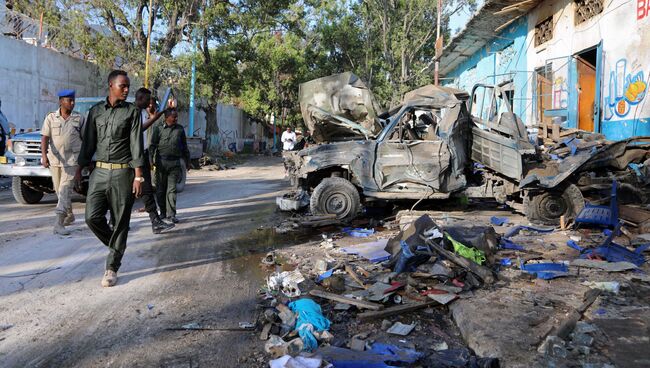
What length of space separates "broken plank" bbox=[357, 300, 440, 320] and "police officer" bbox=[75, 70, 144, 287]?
93.4 inches

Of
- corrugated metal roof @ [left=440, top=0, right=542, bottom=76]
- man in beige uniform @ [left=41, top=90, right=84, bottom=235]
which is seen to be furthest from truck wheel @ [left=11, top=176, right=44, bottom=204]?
corrugated metal roof @ [left=440, top=0, right=542, bottom=76]

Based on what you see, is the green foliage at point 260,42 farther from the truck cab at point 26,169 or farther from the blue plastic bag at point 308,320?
the blue plastic bag at point 308,320

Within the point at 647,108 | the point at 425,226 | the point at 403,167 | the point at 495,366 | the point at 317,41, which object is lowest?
the point at 495,366

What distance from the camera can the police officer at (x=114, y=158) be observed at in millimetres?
4480

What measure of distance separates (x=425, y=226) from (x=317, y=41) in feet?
104

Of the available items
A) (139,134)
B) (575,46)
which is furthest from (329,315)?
(575,46)

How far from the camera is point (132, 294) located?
434 cm

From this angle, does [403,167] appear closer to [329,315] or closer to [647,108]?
[329,315]

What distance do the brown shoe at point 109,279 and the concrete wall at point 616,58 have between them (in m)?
9.64

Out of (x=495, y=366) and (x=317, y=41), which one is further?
(x=317, y=41)

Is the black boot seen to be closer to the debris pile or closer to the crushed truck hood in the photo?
the debris pile

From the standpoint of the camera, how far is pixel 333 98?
9312mm

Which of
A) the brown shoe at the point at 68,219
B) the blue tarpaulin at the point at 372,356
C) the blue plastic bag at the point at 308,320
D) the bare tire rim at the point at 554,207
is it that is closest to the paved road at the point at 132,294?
the brown shoe at the point at 68,219

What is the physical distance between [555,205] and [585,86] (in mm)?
6314
